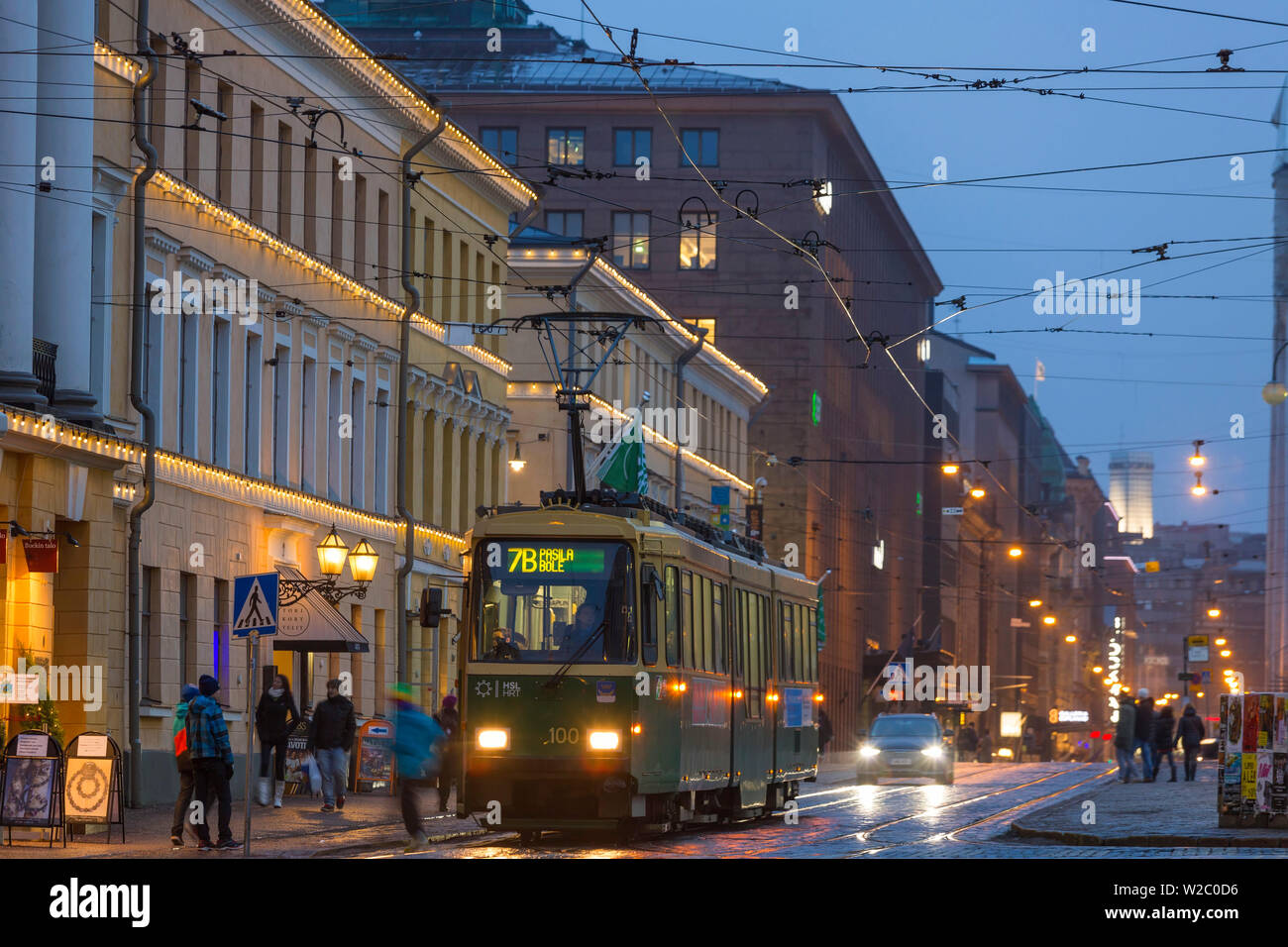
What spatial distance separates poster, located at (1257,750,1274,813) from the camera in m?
25.8

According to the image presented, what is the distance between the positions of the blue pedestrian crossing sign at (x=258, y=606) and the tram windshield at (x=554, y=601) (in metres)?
2.44

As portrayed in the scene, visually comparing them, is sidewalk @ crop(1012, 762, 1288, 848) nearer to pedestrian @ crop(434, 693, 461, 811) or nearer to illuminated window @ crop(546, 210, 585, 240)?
pedestrian @ crop(434, 693, 461, 811)

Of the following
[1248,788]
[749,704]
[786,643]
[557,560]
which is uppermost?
[557,560]

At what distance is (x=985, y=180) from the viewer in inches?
1316

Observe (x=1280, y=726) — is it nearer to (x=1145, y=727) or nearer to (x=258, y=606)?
(x=258, y=606)

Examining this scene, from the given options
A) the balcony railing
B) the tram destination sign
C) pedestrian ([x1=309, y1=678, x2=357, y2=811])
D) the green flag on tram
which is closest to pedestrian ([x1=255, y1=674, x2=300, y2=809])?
pedestrian ([x1=309, y1=678, x2=357, y2=811])

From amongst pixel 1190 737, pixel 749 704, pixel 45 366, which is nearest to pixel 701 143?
pixel 1190 737

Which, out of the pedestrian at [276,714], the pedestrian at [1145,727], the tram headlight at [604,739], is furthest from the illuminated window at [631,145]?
the tram headlight at [604,739]

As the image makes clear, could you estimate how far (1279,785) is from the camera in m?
25.8

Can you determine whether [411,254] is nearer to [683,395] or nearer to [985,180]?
[985,180]

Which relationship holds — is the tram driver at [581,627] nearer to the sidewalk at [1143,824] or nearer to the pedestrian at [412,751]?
the pedestrian at [412,751]

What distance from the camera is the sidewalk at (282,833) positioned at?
22078 millimetres

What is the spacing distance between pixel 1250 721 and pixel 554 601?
7.91 meters

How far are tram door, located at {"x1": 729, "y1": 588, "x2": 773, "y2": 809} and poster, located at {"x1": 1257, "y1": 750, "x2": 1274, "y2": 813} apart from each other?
604 centimetres
